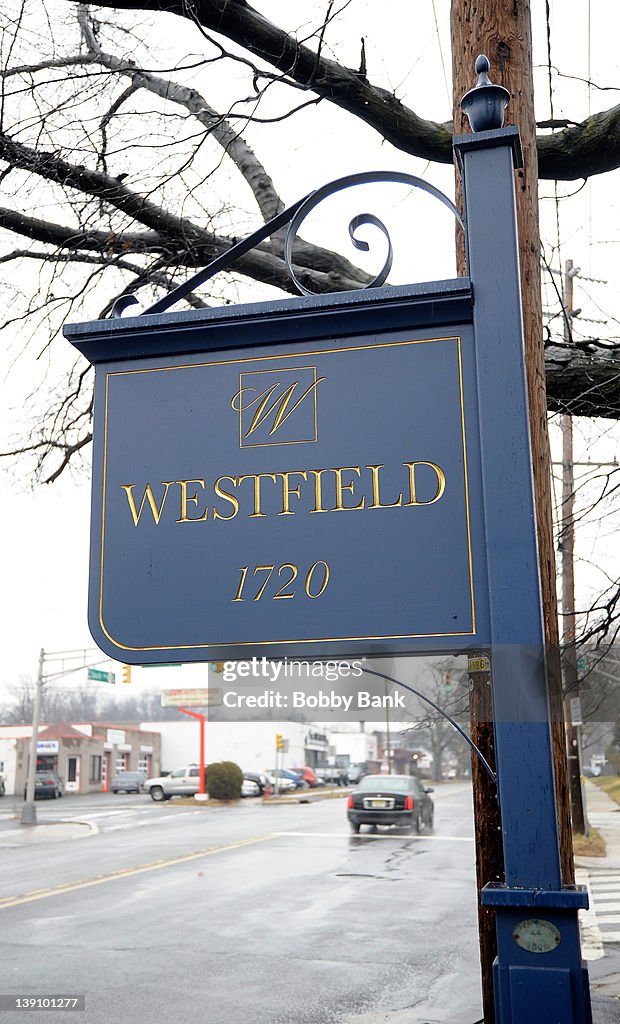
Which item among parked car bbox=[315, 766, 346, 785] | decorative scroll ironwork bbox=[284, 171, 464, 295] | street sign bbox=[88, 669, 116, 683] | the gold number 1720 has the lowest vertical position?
parked car bbox=[315, 766, 346, 785]

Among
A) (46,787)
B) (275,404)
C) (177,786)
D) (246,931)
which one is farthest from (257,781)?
(275,404)

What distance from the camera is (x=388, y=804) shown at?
2312 cm

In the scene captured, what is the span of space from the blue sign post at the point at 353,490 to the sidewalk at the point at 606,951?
15.3 ft

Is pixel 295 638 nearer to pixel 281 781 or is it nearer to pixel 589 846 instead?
pixel 589 846

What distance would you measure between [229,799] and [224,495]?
3977cm

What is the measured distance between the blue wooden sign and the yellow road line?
1114 cm

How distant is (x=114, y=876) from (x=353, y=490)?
46.8 feet

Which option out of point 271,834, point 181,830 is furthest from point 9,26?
point 181,830

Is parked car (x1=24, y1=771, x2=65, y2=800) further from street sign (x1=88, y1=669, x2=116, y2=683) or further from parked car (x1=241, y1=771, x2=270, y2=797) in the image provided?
street sign (x1=88, y1=669, x2=116, y2=683)

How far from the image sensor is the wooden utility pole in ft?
12.0

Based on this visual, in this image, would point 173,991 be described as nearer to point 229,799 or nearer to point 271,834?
point 271,834

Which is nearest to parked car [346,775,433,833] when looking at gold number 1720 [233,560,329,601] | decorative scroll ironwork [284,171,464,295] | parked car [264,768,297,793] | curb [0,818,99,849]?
curb [0,818,99,849]

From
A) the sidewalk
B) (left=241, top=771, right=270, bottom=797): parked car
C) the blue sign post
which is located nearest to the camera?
the blue sign post

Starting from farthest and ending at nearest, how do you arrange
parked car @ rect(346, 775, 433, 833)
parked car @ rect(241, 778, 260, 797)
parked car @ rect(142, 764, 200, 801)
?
parked car @ rect(241, 778, 260, 797) → parked car @ rect(142, 764, 200, 801) → parked car @ rect(346, 775, 433, 833)
